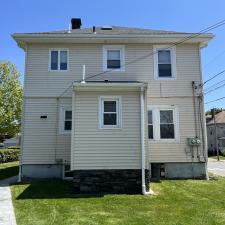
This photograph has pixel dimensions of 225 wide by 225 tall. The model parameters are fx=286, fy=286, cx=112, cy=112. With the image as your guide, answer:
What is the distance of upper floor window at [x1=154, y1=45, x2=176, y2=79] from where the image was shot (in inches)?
532

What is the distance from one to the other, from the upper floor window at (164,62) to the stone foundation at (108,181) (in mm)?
5494

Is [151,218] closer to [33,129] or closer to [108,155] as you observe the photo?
[108,155]

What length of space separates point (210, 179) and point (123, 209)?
6623 millimetres

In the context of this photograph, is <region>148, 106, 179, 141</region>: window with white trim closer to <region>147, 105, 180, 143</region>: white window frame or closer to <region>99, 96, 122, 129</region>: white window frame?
<region>147, 105, 180, 143</region>: white window frame

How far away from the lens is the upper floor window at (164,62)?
13.5m

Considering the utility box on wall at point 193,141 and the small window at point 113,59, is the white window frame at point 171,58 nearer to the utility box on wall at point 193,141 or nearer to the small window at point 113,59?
the small window at point 113,59

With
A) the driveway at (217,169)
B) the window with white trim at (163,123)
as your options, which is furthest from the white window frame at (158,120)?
the driveway at (217,169)

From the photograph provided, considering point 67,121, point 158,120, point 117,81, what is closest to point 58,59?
point 67,121

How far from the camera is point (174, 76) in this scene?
13.5 meters

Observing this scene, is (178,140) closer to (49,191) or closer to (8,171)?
(49,191)

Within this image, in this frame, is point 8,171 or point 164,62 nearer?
point 164,62

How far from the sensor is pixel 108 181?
32.2ft

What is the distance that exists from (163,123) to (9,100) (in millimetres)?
22014

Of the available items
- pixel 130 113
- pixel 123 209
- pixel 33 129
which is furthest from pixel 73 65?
pixel 123 209
